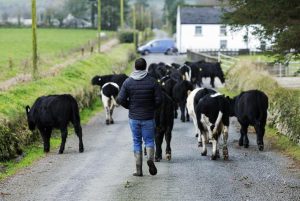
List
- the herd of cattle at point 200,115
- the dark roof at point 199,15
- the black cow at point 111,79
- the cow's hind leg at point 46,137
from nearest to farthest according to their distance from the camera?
the herd of cattle at point 200,115, the cow's hind leg at point 46,137, the black cow at point 111,79, the dark roof at point 199,15

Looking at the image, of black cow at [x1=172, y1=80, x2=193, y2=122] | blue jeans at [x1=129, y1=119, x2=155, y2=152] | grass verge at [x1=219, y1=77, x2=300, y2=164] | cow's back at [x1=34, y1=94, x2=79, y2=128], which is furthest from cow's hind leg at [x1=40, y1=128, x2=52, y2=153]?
black cow at [x1=172, y1=80, x2=193, y2=122]

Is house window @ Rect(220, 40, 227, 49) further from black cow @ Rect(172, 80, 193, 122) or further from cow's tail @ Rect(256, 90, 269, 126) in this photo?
cow's tail @ Rect(256, 90, 269, 126)

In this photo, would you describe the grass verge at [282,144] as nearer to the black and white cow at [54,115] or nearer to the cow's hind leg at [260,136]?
the cow's hind leg at [260,136]

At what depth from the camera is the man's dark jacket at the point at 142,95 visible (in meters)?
13.2

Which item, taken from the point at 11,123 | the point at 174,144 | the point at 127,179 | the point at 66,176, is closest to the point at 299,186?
the point at 127,179

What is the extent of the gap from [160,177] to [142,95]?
1641 mm

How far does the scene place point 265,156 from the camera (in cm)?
1645

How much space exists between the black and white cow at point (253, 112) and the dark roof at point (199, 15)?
254 feet

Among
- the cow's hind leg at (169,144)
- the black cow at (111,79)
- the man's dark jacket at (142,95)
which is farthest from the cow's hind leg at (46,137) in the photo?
the black cow at (111,79)

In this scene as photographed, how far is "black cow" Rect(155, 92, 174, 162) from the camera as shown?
1550 cm

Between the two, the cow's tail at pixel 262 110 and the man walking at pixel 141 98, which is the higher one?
the man walking at pixel 141 98

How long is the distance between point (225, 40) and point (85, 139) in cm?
7562

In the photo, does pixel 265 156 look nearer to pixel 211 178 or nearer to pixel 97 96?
pixel 211 178

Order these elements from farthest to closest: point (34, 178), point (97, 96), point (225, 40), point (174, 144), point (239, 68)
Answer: point (225, 40) < point (239, 68) < point (97, 96) < point (174, 144) < point (34, 178)
